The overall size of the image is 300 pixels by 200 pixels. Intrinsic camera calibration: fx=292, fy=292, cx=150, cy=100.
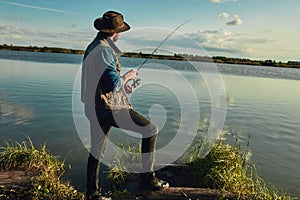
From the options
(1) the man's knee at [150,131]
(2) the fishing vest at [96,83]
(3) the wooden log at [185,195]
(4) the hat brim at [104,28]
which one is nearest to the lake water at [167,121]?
(3) the wooden log at [185,195]

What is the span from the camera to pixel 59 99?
11430mm

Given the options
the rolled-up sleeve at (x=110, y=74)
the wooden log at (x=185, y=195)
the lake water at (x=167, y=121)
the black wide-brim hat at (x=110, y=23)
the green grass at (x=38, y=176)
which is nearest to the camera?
the rolled-up sleeve at (x=110, y=74)

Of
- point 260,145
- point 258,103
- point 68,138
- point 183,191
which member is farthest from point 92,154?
point 258,103

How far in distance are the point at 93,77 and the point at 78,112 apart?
633cm

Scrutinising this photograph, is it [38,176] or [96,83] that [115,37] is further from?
[38,176]

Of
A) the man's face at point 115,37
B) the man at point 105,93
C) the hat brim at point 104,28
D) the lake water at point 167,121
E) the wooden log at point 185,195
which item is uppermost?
the hat brim at point 104,28

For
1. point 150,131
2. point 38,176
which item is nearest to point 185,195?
point 150,131

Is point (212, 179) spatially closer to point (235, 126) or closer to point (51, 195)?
point (51, 195)

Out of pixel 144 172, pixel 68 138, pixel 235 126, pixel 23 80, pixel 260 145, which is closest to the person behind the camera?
pixel 144 172

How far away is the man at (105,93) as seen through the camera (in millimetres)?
3371

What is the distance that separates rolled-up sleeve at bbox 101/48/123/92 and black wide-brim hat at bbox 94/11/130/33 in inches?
12.1

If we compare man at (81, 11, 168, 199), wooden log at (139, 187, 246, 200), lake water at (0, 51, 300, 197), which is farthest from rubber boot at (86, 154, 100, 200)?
lake water at (0, 51, 300, 197)

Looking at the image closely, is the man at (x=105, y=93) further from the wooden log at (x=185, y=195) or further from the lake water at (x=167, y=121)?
the lake water at (x=167, y=121)

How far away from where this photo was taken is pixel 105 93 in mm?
3504
